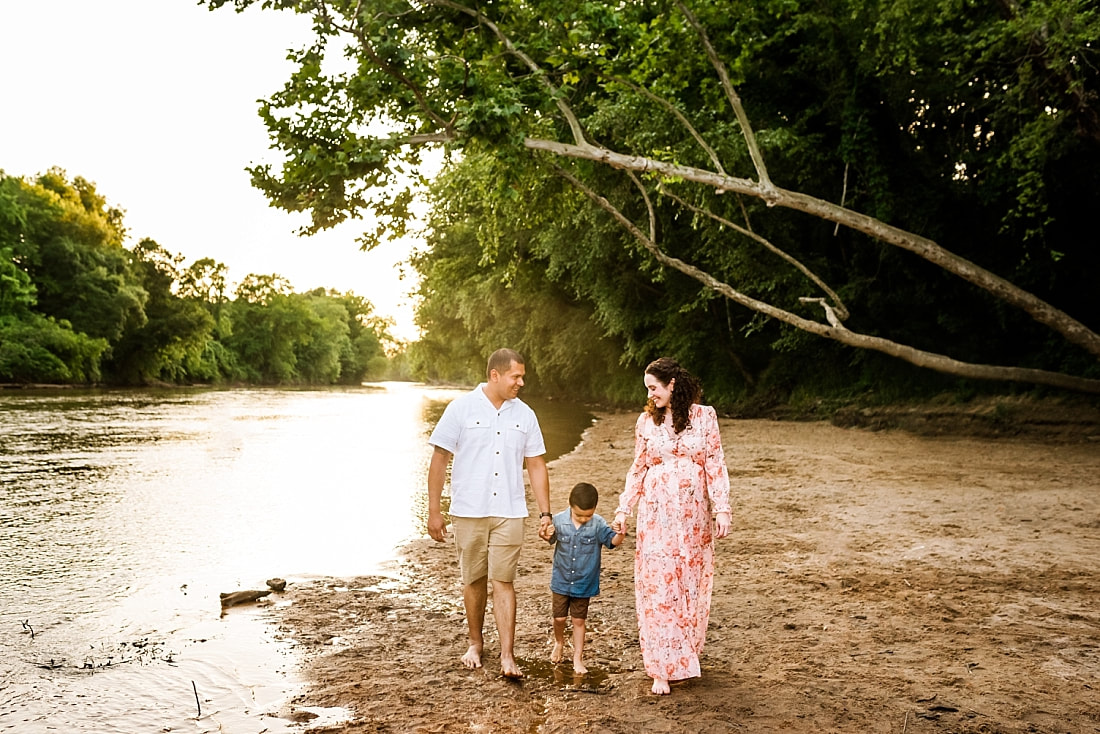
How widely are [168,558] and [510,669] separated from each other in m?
4.87

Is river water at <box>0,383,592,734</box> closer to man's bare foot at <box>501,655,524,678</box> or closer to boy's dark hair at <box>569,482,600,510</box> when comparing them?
man's bare foot at <box>501,655,524,678</box>

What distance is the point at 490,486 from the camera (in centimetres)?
516

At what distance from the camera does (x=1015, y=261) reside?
2014 cm

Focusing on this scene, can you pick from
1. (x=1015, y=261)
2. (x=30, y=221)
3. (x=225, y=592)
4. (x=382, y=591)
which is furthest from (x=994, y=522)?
(x=30, y=221)

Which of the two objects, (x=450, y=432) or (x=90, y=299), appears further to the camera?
(x=90, y=299)

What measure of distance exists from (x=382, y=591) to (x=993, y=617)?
4.49 m

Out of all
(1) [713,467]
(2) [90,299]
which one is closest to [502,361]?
(1) [713,467]

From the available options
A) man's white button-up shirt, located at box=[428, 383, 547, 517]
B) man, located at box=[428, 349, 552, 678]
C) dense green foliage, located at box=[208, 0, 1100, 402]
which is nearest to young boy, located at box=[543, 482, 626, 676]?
man, located at box=[428, 349, 552, 678]

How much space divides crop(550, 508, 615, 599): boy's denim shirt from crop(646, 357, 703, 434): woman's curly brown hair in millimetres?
697

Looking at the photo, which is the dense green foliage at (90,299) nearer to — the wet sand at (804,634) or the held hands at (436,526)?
the wet sand at (804,634)

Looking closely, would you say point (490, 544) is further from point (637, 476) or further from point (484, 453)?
point (637, 476)

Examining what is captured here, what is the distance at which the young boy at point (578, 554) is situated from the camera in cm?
509

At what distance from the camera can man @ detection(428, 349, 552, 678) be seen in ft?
16.9

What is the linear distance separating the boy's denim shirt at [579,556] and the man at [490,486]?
0.55 ft
